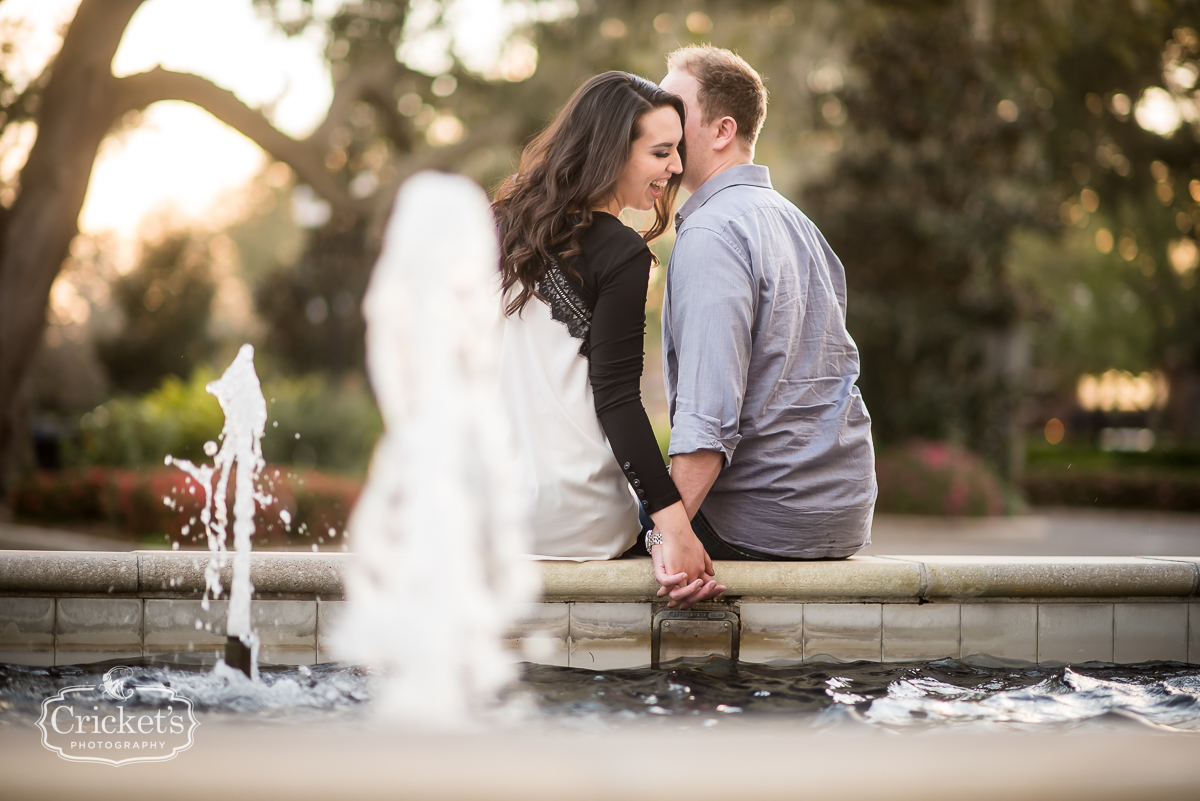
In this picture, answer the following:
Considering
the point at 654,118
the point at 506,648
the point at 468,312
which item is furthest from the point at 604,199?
the point at 506,648

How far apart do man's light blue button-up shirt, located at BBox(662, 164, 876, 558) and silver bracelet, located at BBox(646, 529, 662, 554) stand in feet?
0.83

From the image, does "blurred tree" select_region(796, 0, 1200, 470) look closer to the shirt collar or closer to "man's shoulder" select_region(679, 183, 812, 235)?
the shirt collar

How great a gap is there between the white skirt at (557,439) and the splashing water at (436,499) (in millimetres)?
49

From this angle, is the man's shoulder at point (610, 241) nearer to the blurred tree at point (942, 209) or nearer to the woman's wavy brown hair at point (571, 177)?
Result: the woman's wavy brown hair at point (571, 177)

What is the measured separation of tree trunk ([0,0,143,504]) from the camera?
8.98 meters

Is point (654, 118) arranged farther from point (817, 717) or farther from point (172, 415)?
point (172, 415)

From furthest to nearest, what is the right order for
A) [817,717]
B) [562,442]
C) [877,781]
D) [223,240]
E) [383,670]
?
[223,240] → [562,442] → [383,670] → [817,717] → [877,781]

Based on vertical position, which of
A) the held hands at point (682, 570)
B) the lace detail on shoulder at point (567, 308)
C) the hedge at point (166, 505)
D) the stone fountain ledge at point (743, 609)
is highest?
the lace detail on shoulder at point (567, 308)

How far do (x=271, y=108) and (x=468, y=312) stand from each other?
10595 millimetres

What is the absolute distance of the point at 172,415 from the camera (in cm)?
1155

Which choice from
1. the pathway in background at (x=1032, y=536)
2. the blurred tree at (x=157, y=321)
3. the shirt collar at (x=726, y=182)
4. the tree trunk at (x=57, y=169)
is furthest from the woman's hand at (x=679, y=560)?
the blurred tree at (x=157, y=321)

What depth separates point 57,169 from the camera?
360 inches

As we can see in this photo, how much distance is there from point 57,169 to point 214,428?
3.41 meters

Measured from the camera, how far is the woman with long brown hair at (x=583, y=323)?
242 cm
